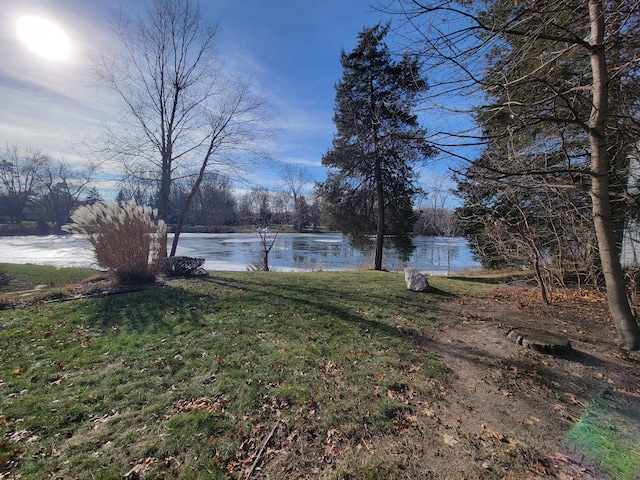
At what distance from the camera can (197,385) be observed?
9.53ft

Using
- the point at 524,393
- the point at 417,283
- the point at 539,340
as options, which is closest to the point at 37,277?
the point at 417,283

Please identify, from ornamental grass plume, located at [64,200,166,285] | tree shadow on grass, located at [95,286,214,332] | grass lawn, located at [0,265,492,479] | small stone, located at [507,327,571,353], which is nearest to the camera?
grass lawn, located at [0,265,492,479]

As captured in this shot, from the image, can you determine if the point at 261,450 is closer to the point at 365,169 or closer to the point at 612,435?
the point at 612,435

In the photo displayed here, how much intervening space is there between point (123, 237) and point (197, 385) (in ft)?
18.4

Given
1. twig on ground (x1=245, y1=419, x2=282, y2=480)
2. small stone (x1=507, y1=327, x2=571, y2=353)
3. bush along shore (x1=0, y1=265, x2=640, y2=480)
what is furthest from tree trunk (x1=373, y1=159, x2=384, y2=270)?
twig on ground (x1=245, y1=419, x2=282, y2=480)

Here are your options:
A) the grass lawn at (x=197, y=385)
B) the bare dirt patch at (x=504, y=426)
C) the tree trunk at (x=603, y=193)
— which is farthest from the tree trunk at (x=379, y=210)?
the tree trunk at (x=603, y=193)

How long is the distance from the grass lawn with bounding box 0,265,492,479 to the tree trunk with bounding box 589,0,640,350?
2.41 metres

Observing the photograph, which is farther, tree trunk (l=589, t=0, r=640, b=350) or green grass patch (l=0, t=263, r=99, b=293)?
green grass patch (l=0, t=263, r=99, b=293)

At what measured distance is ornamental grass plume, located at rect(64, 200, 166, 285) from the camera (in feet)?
22.4

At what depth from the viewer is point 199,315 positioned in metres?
5.05

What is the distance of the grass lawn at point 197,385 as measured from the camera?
2014mm

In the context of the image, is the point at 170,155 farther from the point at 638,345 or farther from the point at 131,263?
the point at 638,345

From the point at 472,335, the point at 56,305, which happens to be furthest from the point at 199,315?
the point at 472,335

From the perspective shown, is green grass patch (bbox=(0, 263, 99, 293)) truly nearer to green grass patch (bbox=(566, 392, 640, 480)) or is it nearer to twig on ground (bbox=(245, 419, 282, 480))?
twig on ground (bbox=(245, 419, 282, 480))
